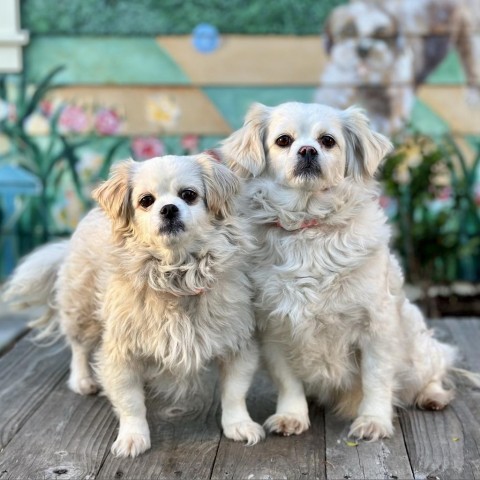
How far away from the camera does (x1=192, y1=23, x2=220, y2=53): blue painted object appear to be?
5.60 m

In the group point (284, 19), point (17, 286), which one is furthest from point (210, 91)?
point (17, 286)

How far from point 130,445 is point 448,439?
121 centimetres

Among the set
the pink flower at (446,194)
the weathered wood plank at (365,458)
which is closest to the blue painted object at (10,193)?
the pink flower at (446,194)

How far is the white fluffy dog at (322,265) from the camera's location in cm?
283

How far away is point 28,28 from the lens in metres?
5.66

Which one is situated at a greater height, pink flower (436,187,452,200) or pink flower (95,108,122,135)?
pink flower (95,108,122,135)

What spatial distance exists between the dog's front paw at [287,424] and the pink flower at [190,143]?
316cm

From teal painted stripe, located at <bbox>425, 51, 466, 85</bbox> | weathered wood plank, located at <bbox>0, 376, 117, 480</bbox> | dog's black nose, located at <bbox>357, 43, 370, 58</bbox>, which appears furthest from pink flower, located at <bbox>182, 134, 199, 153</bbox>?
weathered wood plank, located at <bbox>0, 376, 117, 480</bbox>

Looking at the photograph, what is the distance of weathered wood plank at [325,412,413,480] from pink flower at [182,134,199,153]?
127 inches

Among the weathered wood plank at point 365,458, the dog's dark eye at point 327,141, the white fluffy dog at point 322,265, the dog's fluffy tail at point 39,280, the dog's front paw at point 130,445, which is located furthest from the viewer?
the dog's fluffy tail at point 39,280

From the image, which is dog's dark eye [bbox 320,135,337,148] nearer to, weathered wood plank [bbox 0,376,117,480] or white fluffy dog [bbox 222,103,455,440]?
white fluffy dog [bbox 222,103,455,440]

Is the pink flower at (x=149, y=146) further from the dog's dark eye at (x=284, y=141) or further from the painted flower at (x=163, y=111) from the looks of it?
the dog's dark eye at (x=284, y=141)

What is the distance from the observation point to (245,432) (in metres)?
2.83

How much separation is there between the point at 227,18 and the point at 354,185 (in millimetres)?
3046
